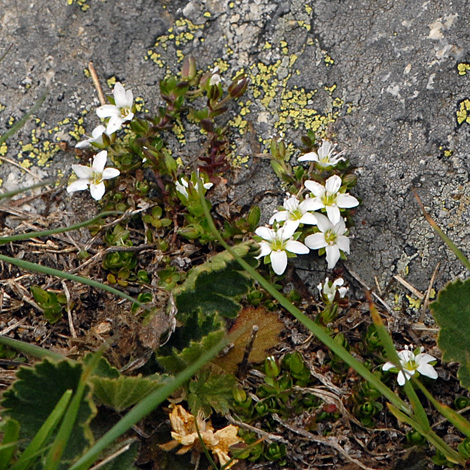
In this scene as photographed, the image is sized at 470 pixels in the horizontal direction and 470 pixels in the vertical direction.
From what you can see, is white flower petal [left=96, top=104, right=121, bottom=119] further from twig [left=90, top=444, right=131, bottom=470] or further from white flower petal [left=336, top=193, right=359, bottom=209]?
twig [left=90, top=444, right=131, bottom=470]

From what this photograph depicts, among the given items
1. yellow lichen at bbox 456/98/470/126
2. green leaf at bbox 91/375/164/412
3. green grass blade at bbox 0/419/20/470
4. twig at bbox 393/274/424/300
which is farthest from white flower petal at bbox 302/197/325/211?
green grass blade at bbox 0/419/20/470

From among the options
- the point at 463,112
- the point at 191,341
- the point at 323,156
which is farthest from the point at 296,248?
the point at 463,112

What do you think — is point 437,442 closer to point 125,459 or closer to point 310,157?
point 125,459

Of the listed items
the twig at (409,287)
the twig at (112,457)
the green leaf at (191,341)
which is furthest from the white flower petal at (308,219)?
the twig at (112,457)

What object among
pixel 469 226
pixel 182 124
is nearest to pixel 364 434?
pixel 469 226

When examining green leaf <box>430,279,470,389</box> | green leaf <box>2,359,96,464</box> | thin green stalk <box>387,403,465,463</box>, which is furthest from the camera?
green leaf <box>430,279,470,389</box>
